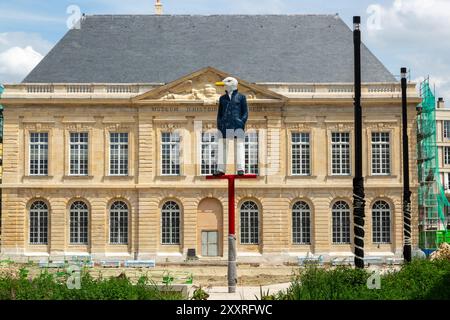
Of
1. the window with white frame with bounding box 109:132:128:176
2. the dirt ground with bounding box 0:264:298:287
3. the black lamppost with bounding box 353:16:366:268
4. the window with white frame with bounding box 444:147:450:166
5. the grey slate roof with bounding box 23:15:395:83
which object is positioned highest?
the grey slate roof with bounding box 23:15:395:83

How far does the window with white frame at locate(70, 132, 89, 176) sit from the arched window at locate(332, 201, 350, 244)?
1292 centimetres

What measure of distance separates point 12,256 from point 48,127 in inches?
267

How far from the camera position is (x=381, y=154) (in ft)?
144

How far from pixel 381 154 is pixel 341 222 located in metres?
4.05

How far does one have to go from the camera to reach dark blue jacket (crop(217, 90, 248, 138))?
85.3ft

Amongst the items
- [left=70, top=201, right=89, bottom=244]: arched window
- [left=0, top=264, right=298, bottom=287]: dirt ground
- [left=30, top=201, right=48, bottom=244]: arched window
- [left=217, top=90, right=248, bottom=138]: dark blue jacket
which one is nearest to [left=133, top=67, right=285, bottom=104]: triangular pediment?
[left=70, top=201, right=89, bottom=244]: arched window

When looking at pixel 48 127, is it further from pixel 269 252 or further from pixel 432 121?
pixel 432 121

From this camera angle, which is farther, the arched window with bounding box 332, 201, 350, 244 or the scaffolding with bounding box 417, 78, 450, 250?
the scaffolding with bounding box 417, 78, 450, 250

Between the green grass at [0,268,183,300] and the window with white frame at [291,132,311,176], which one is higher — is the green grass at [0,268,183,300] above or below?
below

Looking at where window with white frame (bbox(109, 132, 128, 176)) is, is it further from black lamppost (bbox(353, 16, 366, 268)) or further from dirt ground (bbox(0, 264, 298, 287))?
black lamppost (bbox(353, 16, 366, 268))

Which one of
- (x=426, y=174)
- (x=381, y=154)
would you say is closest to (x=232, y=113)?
(x=381, y=154)

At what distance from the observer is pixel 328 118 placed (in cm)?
4362

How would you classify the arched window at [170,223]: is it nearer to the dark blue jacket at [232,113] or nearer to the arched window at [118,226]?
the arched window at [118,226]
